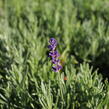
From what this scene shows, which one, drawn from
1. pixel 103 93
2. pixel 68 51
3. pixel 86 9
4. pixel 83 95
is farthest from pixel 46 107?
pixel 86 9

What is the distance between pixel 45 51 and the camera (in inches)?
110

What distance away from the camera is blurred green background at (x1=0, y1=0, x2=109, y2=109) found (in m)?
1.91

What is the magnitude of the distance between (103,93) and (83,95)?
20 cm

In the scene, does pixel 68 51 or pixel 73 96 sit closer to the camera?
pixel 73 96

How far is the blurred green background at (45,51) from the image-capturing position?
1.91m

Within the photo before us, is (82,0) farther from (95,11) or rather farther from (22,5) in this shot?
(22,5)

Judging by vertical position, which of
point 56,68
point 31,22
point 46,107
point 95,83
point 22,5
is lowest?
point 46,107

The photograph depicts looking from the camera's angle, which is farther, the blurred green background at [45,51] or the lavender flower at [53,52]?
the blurred green background at [45,51]

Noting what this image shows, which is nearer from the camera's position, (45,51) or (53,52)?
(53,52)

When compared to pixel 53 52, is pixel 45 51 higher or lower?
lower

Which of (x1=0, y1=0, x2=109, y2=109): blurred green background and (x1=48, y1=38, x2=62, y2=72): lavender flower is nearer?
(x1=48, y1=38, x2=62, y2=72): lavender flower

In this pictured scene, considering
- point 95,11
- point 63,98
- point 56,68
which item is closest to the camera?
point 56,68

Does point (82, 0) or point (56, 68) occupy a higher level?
point (82, 0)

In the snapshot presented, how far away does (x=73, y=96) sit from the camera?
6.29 feet
